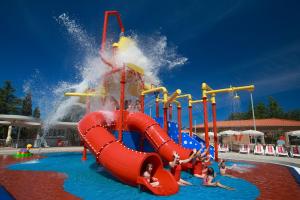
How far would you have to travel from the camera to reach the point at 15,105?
50875mm

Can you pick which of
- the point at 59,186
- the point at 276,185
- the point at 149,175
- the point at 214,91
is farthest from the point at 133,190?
the point at 214,91

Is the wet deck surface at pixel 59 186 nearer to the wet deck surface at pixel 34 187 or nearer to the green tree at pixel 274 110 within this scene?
the wet deck surface at pixel 34 187

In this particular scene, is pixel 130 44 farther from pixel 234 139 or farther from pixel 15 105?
pixel 15 105

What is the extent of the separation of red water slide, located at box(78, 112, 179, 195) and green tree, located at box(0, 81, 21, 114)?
47.4m

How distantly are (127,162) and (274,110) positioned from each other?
206 ft

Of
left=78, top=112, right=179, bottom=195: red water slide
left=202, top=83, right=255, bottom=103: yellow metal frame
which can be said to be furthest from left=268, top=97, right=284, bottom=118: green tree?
left=78, top=112, right=179, bottom=195: red water slide

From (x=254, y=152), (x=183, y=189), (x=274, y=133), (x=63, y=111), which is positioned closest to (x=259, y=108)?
(x=274, y=133)

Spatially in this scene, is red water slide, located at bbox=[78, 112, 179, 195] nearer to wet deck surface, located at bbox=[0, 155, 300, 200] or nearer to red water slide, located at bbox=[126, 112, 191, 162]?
wet deck surface, located at bbox=[0, 155, 300, 200]

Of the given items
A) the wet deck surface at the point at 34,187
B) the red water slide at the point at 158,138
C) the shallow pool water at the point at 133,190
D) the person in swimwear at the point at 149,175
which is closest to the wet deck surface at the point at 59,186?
the wet deck surface at the point at 34,187

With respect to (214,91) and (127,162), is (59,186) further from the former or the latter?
(214,91)

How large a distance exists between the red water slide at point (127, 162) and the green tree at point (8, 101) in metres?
47.4

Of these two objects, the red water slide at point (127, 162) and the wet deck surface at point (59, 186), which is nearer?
the wet deck surface at point (59, 186)

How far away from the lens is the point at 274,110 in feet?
198

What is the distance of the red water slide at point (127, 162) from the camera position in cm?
722
